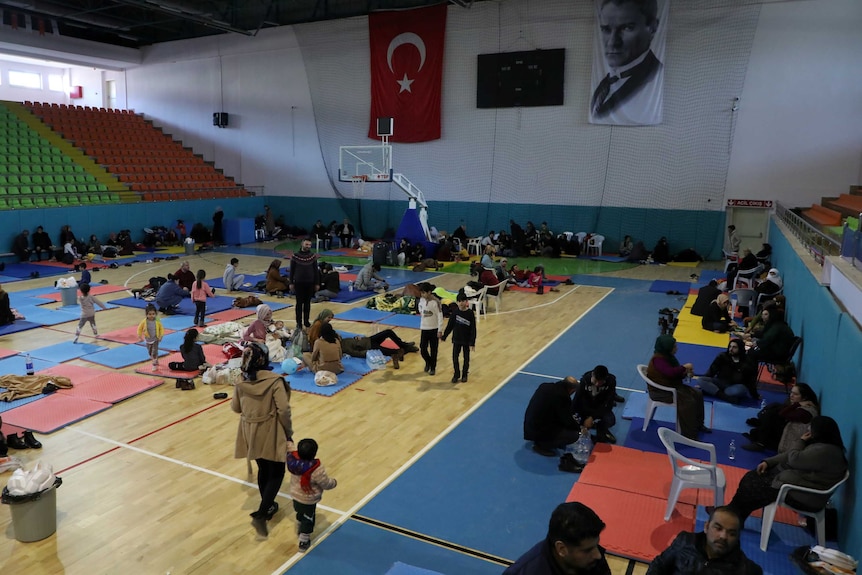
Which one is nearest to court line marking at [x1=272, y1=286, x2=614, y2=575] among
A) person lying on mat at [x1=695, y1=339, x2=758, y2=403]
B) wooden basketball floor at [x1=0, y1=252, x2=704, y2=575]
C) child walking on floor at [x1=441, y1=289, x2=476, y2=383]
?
wooden basketball floor at [x1=0, y1=252, x2=704, y2=575]

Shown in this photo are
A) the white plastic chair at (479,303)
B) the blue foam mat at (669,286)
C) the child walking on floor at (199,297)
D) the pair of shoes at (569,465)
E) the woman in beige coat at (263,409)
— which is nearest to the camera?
the woman in beige coat at (263,409)

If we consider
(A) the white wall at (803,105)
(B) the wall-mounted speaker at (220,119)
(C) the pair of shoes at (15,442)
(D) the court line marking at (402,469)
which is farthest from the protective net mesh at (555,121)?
(C) the pair of shoes at (15,442)

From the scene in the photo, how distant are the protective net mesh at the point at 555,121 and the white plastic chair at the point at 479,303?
11239mm

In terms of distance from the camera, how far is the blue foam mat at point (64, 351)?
10.8m

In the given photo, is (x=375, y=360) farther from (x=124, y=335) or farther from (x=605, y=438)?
(x=124, y=335)

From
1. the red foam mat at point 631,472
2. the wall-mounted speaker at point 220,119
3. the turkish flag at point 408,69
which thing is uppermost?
the turkish flag at point 408,69

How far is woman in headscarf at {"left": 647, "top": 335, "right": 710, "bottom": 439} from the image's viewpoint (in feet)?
25.0

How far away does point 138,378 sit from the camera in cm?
970

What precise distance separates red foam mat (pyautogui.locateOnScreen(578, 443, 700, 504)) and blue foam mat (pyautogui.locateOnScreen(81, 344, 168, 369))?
304 inches

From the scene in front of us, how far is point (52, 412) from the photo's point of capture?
27.4ft

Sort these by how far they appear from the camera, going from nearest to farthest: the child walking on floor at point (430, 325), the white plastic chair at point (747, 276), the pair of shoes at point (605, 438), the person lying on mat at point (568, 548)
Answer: the person lying on mat at point (568, 548)
the pair of shoes at point (605, 438)
the child walking on floor at point (430, 325)
the white plastic chair at point (747, 276)

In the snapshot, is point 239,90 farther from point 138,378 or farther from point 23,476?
point 23,476

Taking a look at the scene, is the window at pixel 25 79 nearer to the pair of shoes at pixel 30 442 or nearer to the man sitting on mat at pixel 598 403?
the pair of shoes at pixel 30 442

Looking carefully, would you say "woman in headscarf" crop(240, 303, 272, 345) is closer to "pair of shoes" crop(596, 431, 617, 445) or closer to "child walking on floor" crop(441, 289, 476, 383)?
"child walking on floor" crop(441, 289, 476, 383)
